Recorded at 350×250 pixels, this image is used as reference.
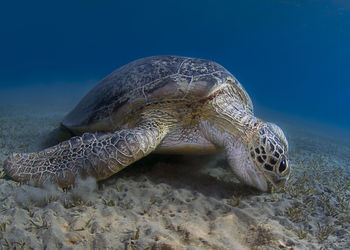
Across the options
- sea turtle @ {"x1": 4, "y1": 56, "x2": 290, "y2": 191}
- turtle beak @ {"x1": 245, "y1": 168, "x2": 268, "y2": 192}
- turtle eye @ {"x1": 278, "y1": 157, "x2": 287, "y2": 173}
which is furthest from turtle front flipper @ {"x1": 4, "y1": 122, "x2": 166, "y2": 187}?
turtle eye @ {"x1": 278, "y1": 157, "x2": 287, "y2": 173}

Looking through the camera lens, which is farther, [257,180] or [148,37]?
[148,37]

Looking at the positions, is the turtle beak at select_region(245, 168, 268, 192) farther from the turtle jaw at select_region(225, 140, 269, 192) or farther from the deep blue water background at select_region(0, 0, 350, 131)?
the deep blue water background at select_region(0, 0, 350, 131)

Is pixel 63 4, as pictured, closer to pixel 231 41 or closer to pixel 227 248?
pixel 231 41

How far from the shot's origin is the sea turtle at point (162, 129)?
98.9 inches

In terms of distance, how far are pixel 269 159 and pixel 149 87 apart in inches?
76.9

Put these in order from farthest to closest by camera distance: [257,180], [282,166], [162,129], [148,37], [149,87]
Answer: [148,37] → [149,87] → [162,129] → [257,180] → [282,166]

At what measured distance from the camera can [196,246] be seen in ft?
5.50

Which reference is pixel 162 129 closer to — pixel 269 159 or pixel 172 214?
pixel 172 214

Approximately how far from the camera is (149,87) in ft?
10.9

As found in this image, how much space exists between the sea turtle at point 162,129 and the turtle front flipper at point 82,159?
0.4 inches

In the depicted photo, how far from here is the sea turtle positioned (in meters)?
2.51

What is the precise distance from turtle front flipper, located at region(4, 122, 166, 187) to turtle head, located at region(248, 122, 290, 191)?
1.26 meters

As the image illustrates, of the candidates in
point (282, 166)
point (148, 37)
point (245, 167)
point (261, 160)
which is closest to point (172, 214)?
point (245, 167)

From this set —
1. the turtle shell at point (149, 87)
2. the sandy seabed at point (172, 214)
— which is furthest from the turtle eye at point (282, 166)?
the turtle shell at point (149, 87)
